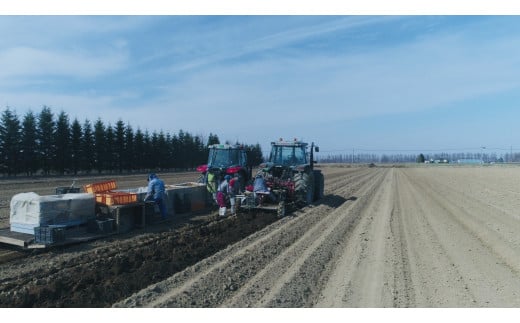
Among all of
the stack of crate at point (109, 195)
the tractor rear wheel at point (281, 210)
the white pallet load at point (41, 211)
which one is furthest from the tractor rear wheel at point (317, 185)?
the white pallet load at point (41, 211)

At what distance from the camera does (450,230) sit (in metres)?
9.77

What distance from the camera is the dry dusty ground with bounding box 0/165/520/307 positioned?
196 inches

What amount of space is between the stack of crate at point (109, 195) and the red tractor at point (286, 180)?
11.9 ft

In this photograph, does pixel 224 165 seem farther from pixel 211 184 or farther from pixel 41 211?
pixel 41 211

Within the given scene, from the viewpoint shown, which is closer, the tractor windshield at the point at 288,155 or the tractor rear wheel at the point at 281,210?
the tractor rear wheel at the point at 281,210

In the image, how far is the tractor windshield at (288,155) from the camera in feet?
46.8

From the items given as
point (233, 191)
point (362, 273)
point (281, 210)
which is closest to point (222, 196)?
point (233, 191)

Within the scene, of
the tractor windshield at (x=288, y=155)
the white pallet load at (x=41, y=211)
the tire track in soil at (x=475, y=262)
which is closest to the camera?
the tire track in soil at (x=475, y=262)

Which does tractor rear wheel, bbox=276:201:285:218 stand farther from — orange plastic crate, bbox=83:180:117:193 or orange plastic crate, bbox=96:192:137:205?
orange plastic crate, bbox=83:180:117:193

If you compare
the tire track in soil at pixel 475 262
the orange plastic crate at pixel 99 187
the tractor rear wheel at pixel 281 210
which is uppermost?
the orange plastic crate at pixel 99 187

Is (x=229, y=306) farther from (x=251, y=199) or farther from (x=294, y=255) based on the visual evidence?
(x=251, y=199)

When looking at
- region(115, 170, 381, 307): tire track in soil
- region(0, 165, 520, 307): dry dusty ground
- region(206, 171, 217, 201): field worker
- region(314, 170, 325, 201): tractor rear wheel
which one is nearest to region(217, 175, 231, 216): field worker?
region(206, 171, 217, 201): field worker

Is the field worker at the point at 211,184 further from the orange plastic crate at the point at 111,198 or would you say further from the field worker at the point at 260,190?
the orange plastic crate at the point at 111,198

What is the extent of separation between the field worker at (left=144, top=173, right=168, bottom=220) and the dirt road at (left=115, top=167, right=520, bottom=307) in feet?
9.20
